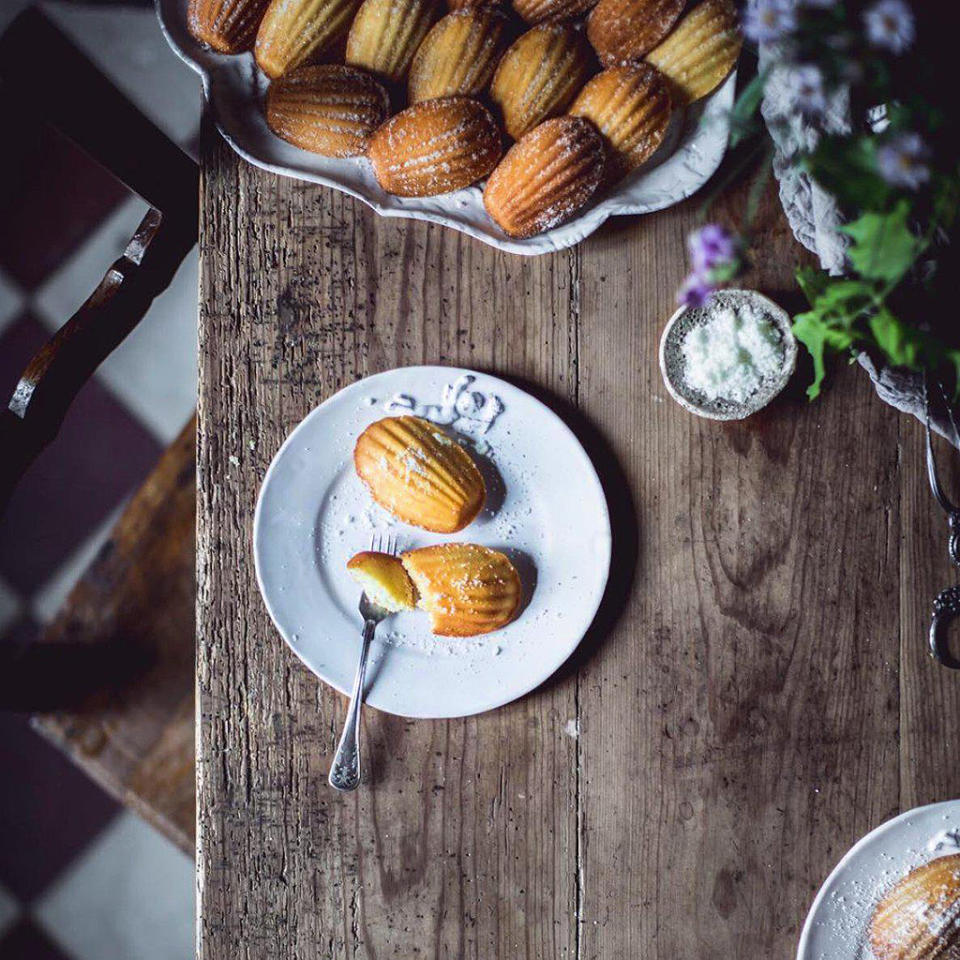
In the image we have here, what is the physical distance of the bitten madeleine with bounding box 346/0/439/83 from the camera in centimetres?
79

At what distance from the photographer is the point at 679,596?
0.87m

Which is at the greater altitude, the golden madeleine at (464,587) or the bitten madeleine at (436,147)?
the bitten madeleine at (436,147)

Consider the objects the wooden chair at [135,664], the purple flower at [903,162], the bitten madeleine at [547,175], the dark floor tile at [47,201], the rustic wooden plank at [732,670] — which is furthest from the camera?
the dark floor tile at [47,201]

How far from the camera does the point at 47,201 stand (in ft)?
4.51

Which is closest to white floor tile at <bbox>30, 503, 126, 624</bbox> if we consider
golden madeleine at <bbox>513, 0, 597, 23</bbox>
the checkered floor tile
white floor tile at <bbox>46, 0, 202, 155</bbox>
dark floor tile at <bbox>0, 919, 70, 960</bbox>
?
the checkered floor tile

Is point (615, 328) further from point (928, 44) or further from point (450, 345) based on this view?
point (928, 44)

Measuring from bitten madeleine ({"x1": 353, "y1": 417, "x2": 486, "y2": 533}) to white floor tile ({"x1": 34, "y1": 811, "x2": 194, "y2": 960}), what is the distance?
2.71 feet

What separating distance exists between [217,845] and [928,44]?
2.86 feet

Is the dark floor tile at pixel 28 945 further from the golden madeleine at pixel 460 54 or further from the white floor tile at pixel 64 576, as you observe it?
the golden madeleine at pixel 460 54

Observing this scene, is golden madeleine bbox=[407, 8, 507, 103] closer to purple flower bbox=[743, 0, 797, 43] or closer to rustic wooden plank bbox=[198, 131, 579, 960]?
rustic wooden plank bbox=[198, 131, 579, 960]

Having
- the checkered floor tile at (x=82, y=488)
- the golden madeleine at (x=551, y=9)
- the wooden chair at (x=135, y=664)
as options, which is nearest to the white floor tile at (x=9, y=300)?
the checkered floor tile at (x=82, y=488)

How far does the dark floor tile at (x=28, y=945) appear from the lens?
1.37 m

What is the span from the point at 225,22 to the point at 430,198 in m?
0.21

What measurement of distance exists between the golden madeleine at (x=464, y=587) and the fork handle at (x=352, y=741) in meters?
0.06
